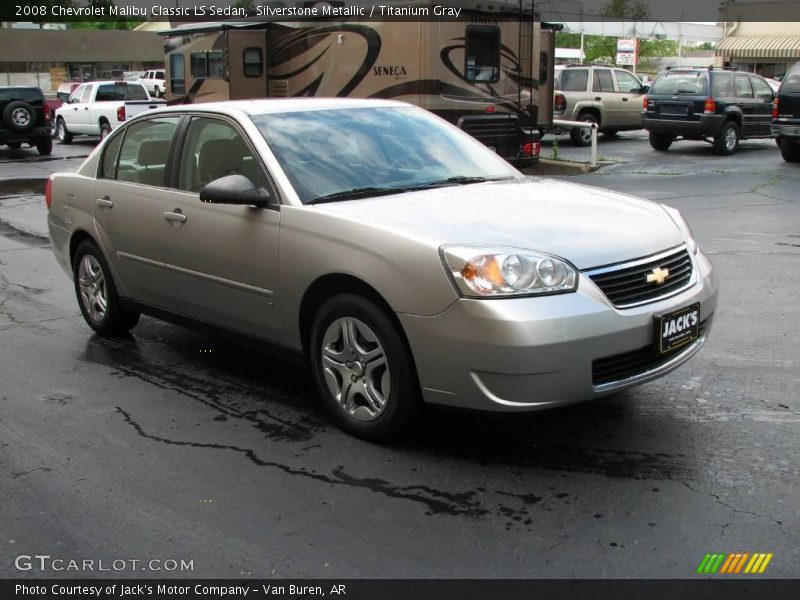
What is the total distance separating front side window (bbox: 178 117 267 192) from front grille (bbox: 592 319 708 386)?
6.77 feet

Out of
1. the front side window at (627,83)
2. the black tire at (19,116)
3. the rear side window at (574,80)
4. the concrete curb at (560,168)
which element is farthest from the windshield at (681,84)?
the black tire at (19,116)

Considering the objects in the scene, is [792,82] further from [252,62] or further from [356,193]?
[356,193]

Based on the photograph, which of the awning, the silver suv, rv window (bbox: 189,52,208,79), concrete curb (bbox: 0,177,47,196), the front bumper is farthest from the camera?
the awning

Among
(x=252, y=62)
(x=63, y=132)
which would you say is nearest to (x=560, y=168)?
(x=252, y=62)

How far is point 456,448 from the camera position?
4383 mm

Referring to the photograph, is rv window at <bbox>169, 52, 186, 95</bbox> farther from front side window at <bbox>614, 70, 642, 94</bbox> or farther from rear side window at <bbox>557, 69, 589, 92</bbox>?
front side window at <bbox>614, 70, 642, 94</bbox>

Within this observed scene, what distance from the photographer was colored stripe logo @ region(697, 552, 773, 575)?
10.6ft

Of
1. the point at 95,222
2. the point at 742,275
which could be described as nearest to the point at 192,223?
the point at 95,222

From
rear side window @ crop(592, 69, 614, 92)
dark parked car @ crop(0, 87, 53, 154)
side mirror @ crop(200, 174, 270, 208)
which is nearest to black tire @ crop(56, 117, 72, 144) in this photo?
dark parked car @ crop(0, 87, 53, 154)

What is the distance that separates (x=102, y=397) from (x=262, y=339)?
3.39 feet

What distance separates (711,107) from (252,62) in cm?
964
